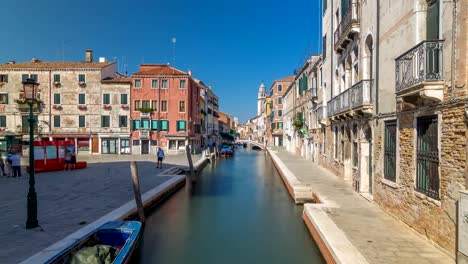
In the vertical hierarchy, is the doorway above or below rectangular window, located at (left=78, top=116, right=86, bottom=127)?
below

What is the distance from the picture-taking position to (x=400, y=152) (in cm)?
821

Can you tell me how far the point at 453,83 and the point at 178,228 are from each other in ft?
30.3

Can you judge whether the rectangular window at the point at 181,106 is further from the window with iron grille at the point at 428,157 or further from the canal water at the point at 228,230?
the window with iron grille at the point at 428,157

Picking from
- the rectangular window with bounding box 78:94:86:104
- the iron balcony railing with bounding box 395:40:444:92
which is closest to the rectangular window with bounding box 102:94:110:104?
the rectangular window with bounding box 78:94:86:104

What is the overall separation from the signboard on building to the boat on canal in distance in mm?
6419

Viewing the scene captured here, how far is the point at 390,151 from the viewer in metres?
9.05

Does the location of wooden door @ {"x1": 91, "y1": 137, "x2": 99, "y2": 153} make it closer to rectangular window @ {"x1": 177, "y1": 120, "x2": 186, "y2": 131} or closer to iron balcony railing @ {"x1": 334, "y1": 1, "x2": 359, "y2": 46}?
rectangular window @ {"x1": 177, "y1": 120, "x2": 186, "y2": 131}

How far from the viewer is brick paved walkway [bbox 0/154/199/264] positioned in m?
6.94

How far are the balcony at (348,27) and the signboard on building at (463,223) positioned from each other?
9.22 meters

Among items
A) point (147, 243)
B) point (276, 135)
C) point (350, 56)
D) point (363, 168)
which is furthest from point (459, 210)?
point (276, 135)

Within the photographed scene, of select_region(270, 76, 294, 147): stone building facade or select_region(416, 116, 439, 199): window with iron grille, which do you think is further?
select_region(270, 76, 294, 147): stone building facade

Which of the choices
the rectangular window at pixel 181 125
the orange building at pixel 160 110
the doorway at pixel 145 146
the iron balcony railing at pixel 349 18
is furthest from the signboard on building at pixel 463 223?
the doorway at pixel 145 146

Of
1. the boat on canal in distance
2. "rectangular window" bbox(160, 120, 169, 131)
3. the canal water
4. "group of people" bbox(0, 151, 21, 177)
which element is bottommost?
the canal water

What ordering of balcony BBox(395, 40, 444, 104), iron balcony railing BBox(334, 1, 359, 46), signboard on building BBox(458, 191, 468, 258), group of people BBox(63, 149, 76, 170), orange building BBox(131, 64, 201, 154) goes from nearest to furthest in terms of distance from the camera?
1. signboard on building BBox(458, 191, 468, 258)
2. balcony BBox(395, 40, 444, 104)
3. iron balcony railing BBox(334, 1, 359, 46)
4. group of people BBox(63, 149, 76, 170)
5. orange building BBox(131, 64, 201, 154)
